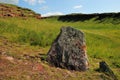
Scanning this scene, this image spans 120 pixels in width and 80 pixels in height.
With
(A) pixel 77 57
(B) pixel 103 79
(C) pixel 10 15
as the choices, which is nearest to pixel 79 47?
(A) pixel 77 57

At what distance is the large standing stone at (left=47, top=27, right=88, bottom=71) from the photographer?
1353 cm

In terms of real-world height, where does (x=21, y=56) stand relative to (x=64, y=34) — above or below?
below

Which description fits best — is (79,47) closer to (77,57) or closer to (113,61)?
(77,57)

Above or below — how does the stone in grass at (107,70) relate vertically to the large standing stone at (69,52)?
below

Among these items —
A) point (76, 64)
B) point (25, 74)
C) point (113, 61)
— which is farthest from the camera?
point (113, 61)

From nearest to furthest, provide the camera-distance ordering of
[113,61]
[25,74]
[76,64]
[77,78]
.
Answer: [25,74], [77,78], [76,64], [113,61]

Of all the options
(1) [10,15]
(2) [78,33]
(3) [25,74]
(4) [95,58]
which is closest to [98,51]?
(4) [95,58]

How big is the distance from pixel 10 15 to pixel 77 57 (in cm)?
1685

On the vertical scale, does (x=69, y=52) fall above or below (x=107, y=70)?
above

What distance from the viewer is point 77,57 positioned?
1373 cm

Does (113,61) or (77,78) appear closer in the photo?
(77,78)

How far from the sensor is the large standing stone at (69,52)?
13.5m

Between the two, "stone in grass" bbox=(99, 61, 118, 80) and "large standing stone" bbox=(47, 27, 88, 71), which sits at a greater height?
"large standing stone" bbox=(47, 27, 88, 71)

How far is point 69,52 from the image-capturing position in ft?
45.2
